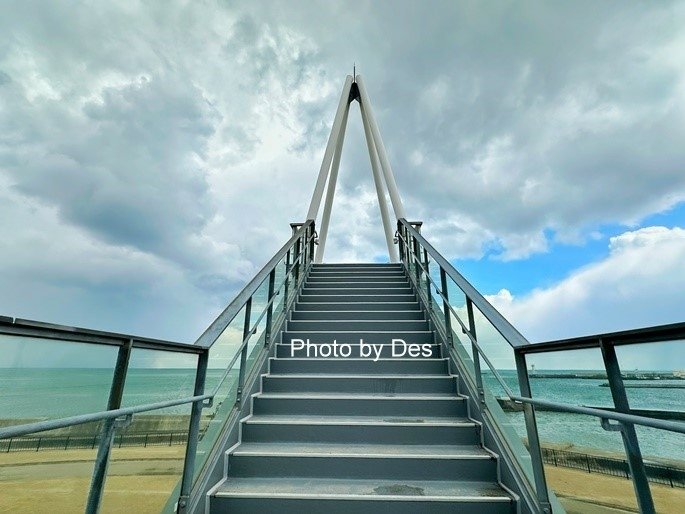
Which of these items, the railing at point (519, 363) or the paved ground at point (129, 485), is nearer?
the paved ground at point (129, 485)

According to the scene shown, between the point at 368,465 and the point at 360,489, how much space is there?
0.44ft

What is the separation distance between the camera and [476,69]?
21.4 ft

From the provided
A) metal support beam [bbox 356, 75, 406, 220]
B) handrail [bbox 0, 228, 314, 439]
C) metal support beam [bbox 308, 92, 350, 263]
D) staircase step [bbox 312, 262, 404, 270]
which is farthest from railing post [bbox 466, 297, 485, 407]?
metal support beam [bbox 308, 92, 350, 263]

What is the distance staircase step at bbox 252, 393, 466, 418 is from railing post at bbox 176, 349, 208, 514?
28.9 inches

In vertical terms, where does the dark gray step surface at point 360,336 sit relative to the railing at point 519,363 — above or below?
above

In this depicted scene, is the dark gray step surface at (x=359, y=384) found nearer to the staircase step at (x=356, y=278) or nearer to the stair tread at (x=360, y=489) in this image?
the stair tread at (x=360, y=489)

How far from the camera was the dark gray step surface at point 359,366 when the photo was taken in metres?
2.52

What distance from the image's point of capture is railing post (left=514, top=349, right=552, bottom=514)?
1.33 meters

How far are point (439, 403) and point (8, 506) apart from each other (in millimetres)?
2010

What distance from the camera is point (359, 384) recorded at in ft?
7.73

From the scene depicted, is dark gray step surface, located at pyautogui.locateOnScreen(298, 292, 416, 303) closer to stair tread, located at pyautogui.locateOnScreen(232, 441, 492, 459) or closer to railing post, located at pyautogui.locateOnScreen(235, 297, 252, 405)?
railing post, located at pyautogui.locateOnScreen(235, 297, 252, 405)

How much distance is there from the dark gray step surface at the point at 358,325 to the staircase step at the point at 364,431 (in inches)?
48.6

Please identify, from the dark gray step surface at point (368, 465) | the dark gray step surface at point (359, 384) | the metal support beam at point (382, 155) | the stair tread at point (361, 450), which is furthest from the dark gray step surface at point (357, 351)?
the metal support beam at point (382, 155)

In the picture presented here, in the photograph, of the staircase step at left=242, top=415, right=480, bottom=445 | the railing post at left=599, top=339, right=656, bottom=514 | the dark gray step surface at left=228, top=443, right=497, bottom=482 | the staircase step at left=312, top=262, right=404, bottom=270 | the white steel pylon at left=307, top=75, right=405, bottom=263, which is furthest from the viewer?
the white steel pylon at left=307, top=75, right=405, bottom=263
